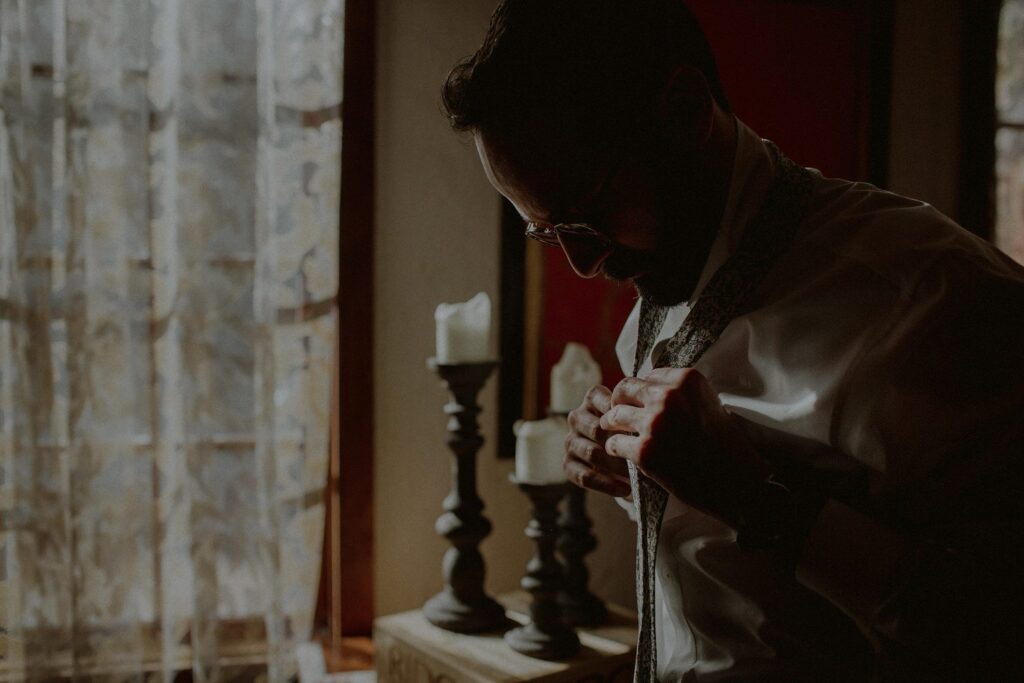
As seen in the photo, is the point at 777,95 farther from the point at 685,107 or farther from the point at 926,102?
the point at 685,107

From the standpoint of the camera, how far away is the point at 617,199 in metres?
0.87

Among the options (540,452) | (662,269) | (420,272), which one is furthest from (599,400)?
(420,272)

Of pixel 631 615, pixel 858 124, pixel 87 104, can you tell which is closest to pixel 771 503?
pixel 631 615

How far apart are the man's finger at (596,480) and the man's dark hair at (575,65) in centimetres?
39

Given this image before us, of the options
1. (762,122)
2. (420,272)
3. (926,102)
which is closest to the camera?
(420,272)

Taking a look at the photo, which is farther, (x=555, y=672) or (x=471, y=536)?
(x=471, y=536)

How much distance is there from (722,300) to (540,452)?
31.7 inches

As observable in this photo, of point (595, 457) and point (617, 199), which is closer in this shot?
point (617, 199)

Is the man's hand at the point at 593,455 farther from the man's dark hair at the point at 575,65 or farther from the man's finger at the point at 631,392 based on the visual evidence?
the man's dark hair at the point at 575,65

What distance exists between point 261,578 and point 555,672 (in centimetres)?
68

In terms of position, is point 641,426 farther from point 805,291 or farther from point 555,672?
point 555,672

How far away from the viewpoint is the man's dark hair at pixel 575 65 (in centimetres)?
83

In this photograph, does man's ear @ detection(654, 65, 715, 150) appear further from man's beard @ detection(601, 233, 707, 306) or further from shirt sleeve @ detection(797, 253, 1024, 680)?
shirt sleeve @ detection(797, 253, 1024, 680)

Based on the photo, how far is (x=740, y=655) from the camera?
842 mm
